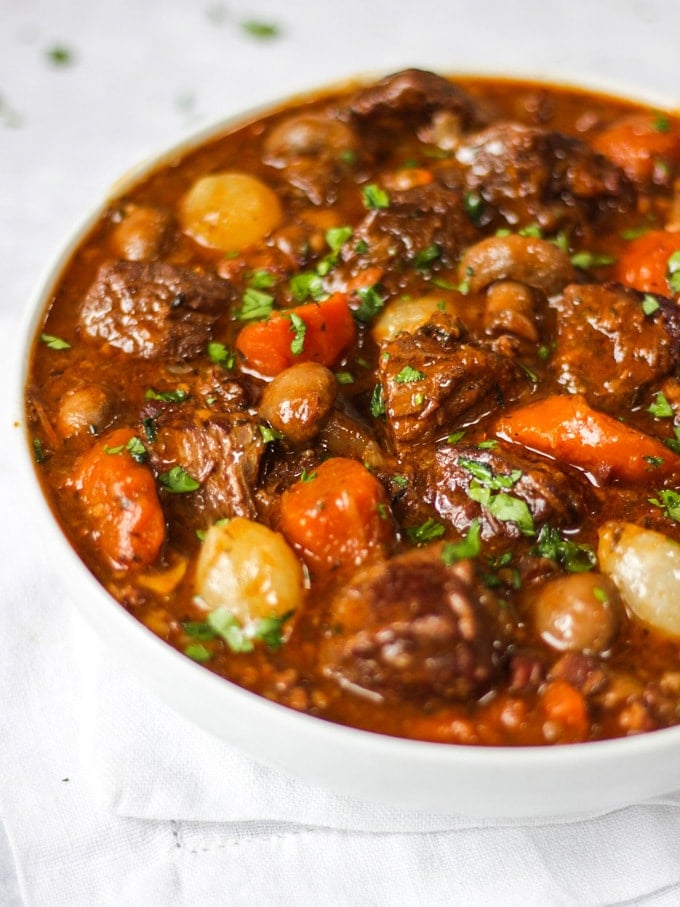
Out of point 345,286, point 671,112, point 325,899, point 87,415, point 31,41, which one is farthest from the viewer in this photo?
point 31,41

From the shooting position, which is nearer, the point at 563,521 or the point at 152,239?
the point at 563,521

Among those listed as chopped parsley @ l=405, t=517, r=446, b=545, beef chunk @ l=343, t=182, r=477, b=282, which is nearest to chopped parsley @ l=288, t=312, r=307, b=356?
beef chunk @ l=343, t=182, r=477, b=282

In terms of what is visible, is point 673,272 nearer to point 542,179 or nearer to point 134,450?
point 542,179

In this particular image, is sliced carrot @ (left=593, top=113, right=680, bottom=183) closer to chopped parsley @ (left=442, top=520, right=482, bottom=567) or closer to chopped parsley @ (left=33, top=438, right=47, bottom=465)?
chopped parsley @ (left=442, top=520, right=482, bottom=567)

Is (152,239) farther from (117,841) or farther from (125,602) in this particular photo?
(117,841)

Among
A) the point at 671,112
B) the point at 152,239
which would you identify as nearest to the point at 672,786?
the point at 152,239

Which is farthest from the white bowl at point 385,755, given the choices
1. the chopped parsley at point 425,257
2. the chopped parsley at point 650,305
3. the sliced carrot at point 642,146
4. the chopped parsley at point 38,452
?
the sliced carrot at point 642,146

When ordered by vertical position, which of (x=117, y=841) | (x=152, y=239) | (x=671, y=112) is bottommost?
(x=117, y=841)
